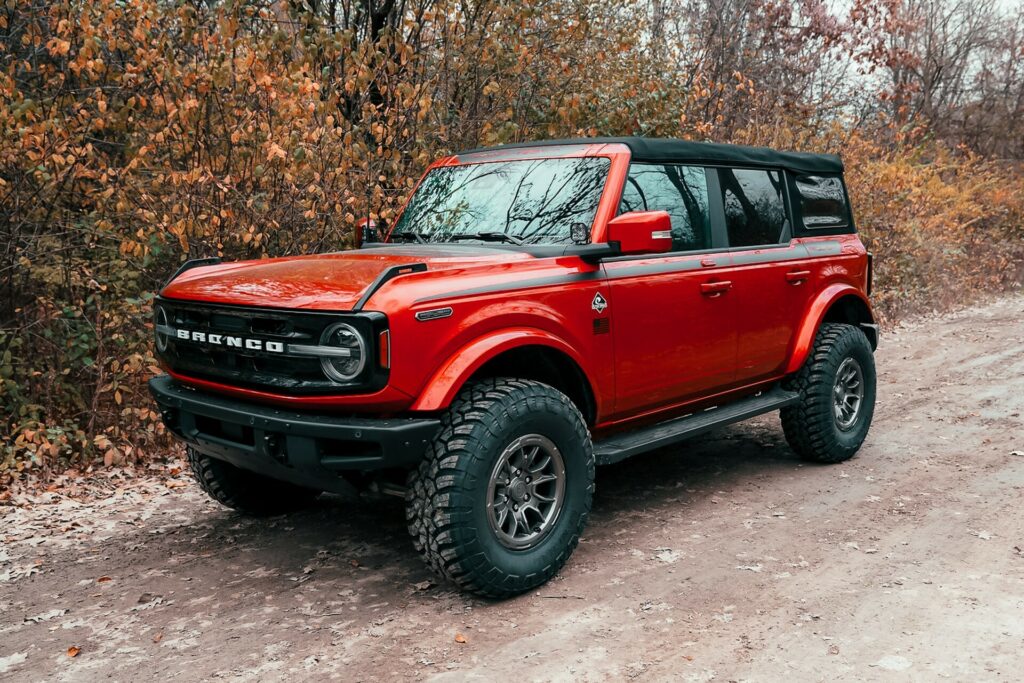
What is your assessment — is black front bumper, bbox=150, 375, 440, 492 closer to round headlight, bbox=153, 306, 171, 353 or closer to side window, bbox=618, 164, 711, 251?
round headlight, bbox=153, 306, 171, 353

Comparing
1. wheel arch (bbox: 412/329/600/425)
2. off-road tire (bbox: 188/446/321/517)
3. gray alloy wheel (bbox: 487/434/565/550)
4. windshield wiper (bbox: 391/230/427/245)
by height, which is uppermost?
windshield wiper (bbox: 391/230/427/245)

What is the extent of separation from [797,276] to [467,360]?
8.81ft

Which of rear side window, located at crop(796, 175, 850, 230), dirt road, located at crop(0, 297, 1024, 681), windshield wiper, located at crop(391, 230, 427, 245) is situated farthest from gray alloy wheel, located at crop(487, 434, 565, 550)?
rear side window, located at crop(796, 175, 850, 230)

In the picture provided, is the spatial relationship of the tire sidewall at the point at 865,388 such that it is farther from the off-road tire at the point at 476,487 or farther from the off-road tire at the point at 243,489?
the off-road tire at the point at 243,489

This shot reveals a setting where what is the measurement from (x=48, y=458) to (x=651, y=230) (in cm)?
423

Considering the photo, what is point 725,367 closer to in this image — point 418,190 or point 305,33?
point 418,190

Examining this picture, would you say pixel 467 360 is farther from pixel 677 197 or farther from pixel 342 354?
pixel 677 197

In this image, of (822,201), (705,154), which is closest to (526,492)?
(705,154)

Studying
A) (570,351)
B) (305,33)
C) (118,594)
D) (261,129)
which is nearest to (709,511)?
(570,351)

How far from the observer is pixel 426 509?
361 cm

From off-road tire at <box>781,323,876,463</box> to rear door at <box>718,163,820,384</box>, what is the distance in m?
0.25

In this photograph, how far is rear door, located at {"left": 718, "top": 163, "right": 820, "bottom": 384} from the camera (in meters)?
5.12

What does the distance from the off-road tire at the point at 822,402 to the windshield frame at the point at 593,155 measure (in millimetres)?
1967

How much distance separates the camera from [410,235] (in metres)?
5.07
